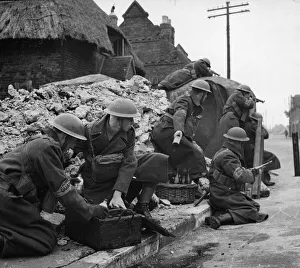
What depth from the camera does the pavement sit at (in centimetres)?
339

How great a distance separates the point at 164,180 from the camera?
4531 mm

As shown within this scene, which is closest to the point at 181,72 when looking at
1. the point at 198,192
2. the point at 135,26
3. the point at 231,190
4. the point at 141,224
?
the point at 198,192

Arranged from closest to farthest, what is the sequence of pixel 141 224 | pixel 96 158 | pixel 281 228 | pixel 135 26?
pixel 141 224 < pixel 96 158 < pixel 281 228 < pixel 135 26

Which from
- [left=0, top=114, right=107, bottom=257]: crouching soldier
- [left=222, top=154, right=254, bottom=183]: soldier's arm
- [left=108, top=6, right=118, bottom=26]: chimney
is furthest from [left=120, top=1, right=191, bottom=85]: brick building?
[left=0, top=114, right=107, bottom=257]: crouching soldier

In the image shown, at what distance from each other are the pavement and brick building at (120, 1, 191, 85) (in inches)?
940

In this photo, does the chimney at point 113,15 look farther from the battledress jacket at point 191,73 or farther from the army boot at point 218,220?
the army boot at point 218,220

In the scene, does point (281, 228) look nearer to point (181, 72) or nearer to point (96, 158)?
point (96, 158)

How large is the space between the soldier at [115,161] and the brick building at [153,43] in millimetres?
24096

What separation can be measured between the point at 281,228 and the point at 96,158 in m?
2.45

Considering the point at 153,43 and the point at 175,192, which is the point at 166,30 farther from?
the point at 175,192

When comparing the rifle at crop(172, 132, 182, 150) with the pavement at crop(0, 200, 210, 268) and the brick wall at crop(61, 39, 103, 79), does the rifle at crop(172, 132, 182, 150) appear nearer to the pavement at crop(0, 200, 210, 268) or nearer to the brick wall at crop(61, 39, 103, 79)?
the pavement at crop(0, 200, 210, 268)

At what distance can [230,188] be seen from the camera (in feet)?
18.4

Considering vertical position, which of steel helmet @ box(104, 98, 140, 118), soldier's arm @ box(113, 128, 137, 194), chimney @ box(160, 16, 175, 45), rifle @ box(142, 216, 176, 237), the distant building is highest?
chimney @ box(160, 16, 175, 45)

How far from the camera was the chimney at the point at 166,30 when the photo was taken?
30214 mm
